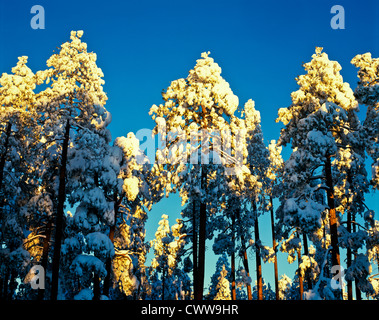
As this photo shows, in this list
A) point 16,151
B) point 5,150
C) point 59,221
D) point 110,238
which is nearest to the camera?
point 59,221

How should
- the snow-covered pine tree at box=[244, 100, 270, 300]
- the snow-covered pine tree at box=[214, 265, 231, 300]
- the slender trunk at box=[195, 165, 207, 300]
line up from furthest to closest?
the snow-covered pine tree at box=[214, 265, 231, 300]
the snow-covered pine tree at box=[244, 100, 270, 300]
the slender trunk at box=[195, 165, 207, 300]

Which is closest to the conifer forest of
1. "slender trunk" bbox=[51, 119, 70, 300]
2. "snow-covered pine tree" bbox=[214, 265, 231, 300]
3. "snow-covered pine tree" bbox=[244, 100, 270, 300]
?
"slender trunk" bbox=[51, 119, 70, 300]

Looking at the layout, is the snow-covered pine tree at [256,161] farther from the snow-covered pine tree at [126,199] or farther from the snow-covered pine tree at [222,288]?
the snow-covered pine tree at [222,288]

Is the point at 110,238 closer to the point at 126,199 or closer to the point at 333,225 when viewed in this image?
the point at 126,199

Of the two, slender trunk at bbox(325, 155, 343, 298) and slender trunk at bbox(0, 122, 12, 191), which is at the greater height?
slender trunk at bbox(0, 122, 12, 191)

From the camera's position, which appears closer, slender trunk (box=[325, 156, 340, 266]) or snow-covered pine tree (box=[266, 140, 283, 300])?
slender trunk (box=[325, 156, 340, 266])

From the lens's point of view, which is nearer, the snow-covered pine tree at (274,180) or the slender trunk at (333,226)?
the slender trunk at (333,226)

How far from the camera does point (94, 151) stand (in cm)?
2064

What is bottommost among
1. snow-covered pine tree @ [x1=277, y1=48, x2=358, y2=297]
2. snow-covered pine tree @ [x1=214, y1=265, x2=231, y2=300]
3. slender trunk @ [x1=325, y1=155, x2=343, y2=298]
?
snow-covered pine tree @ [x1=214, y1=265, x2=231, y2=300]

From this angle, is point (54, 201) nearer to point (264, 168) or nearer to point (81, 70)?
point (81, 70)

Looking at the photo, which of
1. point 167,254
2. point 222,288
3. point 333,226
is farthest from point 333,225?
point 222,288

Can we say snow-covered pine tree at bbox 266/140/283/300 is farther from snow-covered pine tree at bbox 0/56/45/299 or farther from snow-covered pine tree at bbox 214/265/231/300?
snow-covered pine tree at bbox 214/265/231/300

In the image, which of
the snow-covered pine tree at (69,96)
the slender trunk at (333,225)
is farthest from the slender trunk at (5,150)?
the slender trunk at (333,225)

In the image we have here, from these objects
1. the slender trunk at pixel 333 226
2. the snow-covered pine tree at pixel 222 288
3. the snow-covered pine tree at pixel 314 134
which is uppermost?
the snow-covered pine tree at pixel 314 134
